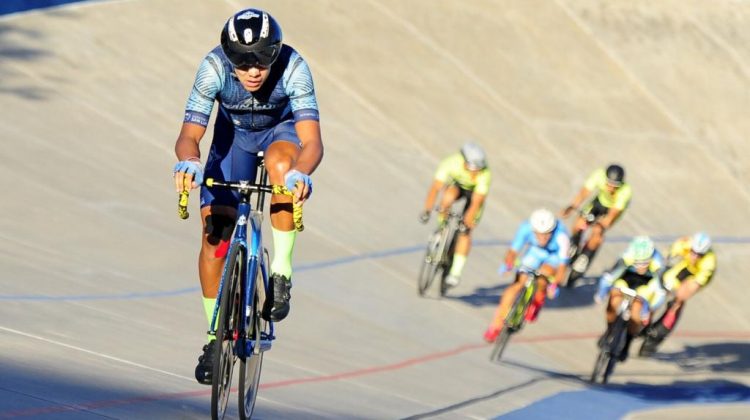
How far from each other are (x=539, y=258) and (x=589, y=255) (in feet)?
8.76

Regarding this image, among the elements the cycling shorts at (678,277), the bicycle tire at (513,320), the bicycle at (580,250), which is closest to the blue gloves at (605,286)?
the bicycle tire at (513,320)

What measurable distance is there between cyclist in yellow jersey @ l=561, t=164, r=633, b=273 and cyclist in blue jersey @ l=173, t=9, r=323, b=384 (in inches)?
329

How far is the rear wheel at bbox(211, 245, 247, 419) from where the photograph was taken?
5.27 meters

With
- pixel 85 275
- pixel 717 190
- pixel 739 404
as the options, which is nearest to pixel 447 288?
pixel 739 404

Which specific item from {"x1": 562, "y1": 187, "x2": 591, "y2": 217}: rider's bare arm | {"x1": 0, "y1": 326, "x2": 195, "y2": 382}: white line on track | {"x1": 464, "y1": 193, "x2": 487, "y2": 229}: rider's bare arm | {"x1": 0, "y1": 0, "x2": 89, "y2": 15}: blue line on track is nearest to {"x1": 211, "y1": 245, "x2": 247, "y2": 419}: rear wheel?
{"x1": 0, "y1": 326, "x2": 195, "y2": 382}: white line on track

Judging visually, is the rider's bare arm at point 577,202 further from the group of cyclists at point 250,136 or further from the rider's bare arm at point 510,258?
the group of cyclists at point 250,136

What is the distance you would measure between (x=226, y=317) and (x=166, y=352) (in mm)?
3057

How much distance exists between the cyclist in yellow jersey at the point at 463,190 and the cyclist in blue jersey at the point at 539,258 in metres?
0.83

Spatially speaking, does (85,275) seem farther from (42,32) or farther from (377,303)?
(42,32)

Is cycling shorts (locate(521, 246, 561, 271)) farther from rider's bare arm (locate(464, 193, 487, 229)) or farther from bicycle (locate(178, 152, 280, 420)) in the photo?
bicycle (locate(178, 152, 280, 420))

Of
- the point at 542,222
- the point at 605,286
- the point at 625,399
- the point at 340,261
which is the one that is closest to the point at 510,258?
the point at 542,222

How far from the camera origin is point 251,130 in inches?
230

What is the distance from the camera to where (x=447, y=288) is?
12961 millimetres

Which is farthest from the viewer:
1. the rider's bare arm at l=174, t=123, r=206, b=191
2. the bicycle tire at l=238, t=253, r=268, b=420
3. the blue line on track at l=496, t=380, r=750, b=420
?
the blue line on track at l=496, t=380, r=750, b=420
